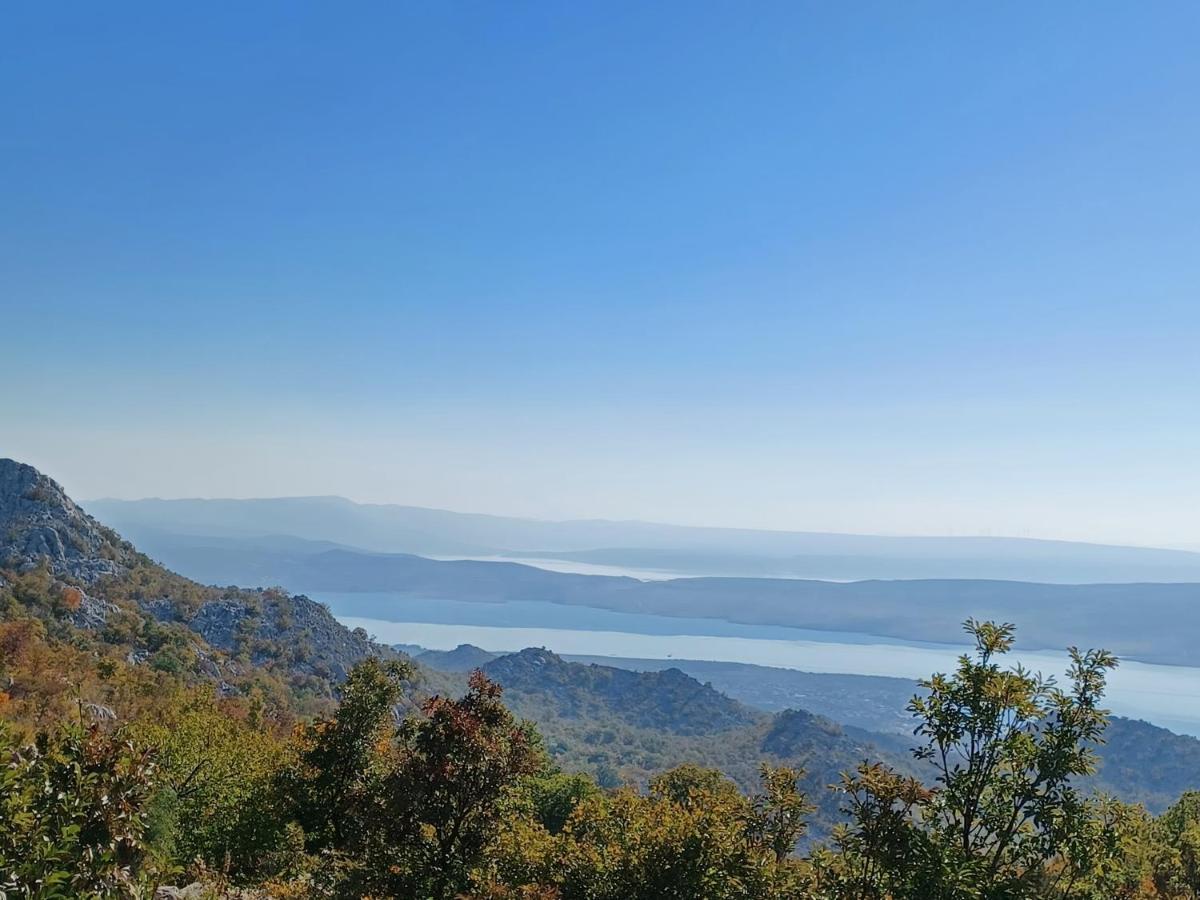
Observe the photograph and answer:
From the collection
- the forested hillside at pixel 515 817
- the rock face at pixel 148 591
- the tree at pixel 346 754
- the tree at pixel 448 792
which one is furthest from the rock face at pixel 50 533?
the tree at pixel 448 792

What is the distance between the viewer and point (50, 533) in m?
81.8

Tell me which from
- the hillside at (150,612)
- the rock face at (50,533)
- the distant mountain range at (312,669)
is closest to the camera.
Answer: the hillside at (150,612)

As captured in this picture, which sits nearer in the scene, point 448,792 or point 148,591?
point 448,792

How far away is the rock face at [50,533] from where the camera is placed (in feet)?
256

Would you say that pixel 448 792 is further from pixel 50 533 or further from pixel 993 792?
pixel 50 533

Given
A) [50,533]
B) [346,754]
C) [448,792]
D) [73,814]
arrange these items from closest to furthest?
[73,814] → [448,792] → [346,754] → [50,533]

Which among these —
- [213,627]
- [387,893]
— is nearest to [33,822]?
[387,893]

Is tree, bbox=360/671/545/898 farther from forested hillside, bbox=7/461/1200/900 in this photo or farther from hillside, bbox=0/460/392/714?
hillside, bbox=0/460/392/714

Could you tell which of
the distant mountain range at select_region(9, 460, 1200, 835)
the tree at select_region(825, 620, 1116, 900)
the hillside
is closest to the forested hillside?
the tree at select_region(825, 620, 1116, 900)

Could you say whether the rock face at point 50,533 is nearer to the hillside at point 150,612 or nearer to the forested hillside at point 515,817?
the hillside at point 150,612

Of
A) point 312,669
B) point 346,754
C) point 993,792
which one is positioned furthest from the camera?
point 312,669

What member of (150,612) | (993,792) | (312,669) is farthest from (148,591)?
(993,792)

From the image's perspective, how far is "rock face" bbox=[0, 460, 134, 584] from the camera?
7800 centimetres

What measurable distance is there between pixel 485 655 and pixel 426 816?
195 meters
